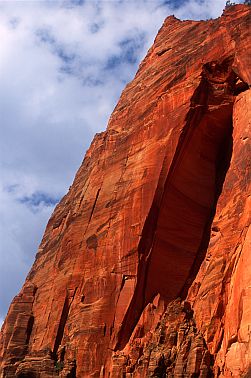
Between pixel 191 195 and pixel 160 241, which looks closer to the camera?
pixel 160 241

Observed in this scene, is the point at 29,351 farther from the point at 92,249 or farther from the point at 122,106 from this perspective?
the point at 122,106

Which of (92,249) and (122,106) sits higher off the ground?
(122,106)

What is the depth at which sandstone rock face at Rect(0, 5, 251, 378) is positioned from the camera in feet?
121

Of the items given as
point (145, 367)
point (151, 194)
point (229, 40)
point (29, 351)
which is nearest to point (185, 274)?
point (151, 194)

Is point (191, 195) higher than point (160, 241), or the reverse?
point (191, 195)

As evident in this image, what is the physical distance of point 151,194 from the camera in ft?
142

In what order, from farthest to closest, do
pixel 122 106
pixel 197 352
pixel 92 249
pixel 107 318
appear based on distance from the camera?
pixel 122 106, pixel 92 249, pixel 107 318, pixel 197 352

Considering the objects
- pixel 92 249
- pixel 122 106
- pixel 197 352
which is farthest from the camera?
pixel 122 106

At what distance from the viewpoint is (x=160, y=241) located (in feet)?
141

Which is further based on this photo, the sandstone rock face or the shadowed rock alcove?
the shadowed rock alcove

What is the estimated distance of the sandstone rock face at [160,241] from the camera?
36.8 meters

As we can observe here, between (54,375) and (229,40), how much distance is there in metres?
21.6

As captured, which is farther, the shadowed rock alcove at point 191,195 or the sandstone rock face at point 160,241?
the shadowed rock alcove at point 191,195

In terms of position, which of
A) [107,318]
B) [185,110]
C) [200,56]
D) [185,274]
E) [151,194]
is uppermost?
[200,56]
